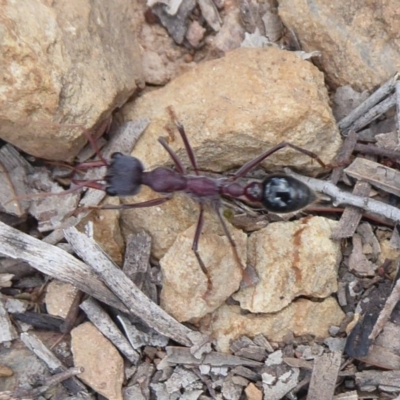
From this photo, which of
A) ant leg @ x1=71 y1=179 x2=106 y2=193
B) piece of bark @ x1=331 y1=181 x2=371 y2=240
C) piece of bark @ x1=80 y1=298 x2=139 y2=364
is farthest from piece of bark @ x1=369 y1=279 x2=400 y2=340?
ant leg @ x1=71 y1=179 x2=106 y2=193

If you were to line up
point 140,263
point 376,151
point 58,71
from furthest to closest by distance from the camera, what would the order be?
point 376,151
point 140,263
point 58,71

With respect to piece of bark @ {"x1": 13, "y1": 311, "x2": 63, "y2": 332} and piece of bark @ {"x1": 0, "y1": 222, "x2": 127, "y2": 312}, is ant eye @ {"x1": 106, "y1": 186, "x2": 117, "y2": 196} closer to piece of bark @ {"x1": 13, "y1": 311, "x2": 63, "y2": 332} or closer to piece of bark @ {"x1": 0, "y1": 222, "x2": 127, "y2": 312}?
piece of bark @ {"x1": 0, "y1": 222, "x2": 127, "y2": 312}

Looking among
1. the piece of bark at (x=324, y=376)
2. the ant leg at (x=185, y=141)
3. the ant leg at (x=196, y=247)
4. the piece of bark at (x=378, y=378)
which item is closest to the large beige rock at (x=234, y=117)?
the ant leg at (x=185, y=141)

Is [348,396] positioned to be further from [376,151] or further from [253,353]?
[376,151]

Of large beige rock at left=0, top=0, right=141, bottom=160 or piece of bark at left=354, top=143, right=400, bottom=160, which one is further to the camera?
piece of bark at left=354, top=143, right=400, bottom=160

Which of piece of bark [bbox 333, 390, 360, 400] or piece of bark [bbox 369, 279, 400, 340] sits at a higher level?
piece of bark [bbox 369, 279, 400, 340]

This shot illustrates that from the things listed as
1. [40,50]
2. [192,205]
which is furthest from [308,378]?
[40,50]

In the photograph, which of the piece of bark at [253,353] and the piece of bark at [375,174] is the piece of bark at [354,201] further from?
the piece of bark at [253,353]

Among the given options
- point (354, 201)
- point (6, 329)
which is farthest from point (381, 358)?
point (6, 329)
